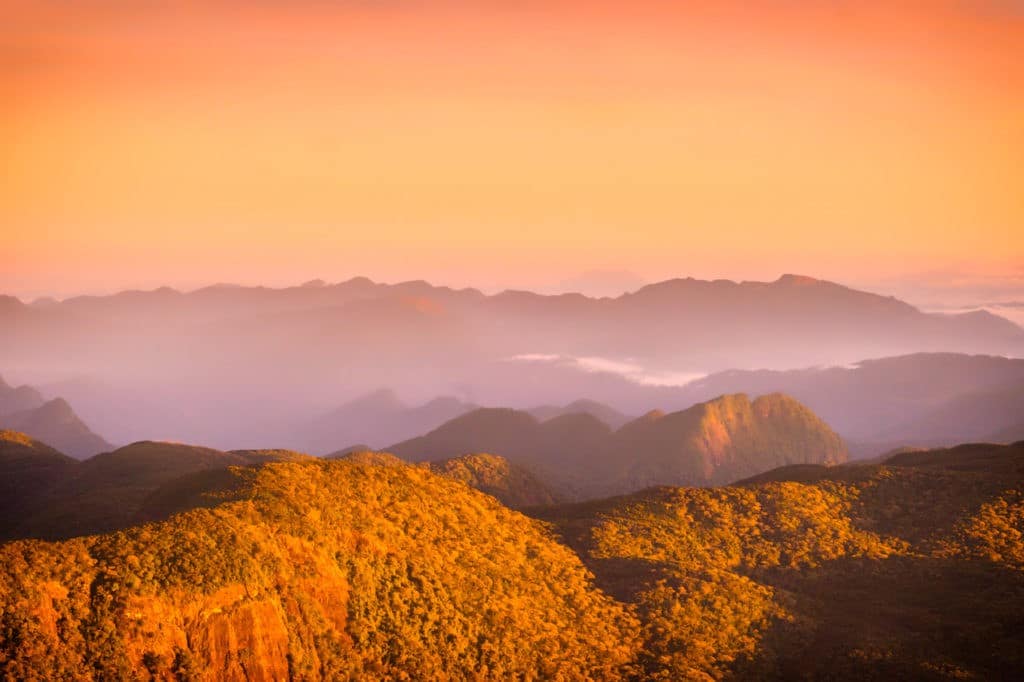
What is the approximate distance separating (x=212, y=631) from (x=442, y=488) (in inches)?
1675

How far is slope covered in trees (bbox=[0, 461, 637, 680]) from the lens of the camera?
184ft

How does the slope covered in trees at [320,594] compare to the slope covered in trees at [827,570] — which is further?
the slope covered in trees at [827,570]

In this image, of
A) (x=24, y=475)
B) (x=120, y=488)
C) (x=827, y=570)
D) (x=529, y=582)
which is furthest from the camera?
(x=24, y=475)

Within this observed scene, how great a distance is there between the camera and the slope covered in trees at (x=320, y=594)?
5594cm

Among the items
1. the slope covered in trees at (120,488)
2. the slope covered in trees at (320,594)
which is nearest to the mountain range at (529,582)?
the slope covered in trees at (320,594)

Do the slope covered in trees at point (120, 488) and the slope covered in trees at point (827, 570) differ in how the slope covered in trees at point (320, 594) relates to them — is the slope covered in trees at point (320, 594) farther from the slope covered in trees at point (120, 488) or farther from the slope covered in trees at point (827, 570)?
the slope covered in trees at point (120, 488)

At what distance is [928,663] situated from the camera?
79.7m

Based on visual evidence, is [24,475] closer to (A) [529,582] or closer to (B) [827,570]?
(A) [529,582]

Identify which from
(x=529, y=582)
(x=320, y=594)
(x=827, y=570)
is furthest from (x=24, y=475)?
(x=827, y=570)

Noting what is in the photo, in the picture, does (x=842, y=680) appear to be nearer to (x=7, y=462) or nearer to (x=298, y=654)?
(x=298, y=654)

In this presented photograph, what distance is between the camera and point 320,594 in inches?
2741

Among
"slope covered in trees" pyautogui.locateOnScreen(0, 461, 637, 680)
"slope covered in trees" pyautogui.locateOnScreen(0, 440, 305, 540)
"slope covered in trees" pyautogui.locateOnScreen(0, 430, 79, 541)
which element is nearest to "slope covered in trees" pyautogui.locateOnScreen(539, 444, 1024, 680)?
"slope covered in trees" pyautogui.locateOnScreen(0, 461, 637, 680)

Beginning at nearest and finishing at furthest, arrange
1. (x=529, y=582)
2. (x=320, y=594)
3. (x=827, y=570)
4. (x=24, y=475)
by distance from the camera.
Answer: (x=320, y=594) → (x=529, y=582) → (x=827, y=570) → (x=24, y=475)

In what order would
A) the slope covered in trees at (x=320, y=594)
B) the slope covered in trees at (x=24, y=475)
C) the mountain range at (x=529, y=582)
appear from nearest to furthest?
the slope covered in trees at (x=320, y=594)
the mountain range at (x=529, y=582)
the slope covered in trees at (x=24, y=475)
